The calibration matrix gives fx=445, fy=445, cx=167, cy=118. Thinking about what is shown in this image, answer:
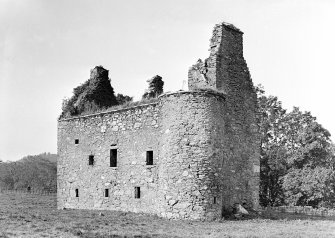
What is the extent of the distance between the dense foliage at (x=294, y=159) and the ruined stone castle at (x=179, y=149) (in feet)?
37.0

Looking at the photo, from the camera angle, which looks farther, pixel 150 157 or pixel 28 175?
pixel 28 175

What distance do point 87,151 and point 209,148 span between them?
793cm

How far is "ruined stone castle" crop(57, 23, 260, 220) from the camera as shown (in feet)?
57.6

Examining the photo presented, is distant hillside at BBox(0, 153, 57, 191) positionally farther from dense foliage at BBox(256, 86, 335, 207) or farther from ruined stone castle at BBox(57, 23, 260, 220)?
dense foliage at BBox(256, 86, 335, 207)

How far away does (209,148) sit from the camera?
17.6m

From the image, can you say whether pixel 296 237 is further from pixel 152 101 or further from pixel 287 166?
pixel 287 166

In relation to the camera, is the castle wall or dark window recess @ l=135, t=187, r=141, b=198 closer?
the castle wall

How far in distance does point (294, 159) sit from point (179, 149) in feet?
59.4

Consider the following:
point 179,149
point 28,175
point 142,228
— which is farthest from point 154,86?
point 28,175

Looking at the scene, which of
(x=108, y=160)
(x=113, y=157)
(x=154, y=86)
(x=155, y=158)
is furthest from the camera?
(x=154, y=86)

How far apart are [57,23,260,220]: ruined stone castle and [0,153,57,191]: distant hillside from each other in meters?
13.2

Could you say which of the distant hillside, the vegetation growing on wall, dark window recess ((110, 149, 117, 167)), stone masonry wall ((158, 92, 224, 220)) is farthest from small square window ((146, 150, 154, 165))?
the distant hillside

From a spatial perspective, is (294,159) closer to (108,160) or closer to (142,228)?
(108,160)

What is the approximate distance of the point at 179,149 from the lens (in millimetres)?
17703
